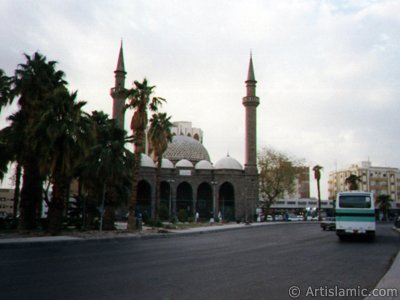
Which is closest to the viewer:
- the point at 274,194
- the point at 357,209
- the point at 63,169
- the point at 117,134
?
the point at 357,209

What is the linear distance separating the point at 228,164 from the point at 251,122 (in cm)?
805

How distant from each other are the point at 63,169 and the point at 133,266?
14384 mm

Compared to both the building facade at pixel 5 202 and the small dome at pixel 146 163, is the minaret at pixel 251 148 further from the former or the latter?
the building facade at pixel 5 202

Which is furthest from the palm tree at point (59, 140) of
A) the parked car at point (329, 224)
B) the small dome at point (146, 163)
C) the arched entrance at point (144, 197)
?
the small dome at point (146, 163)

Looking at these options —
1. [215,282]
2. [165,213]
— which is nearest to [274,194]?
[165,213]

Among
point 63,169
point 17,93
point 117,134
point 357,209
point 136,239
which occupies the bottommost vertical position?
point 136,239

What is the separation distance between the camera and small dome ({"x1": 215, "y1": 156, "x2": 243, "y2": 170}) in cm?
6822

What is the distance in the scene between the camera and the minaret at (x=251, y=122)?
64.9m

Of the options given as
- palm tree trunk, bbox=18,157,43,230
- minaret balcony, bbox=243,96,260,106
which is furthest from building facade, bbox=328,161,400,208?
palm tree trunk, bbox=18,157,43,230

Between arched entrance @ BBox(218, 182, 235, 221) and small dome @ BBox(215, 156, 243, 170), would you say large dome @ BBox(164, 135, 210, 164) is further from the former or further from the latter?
arched entrance @ BBox(218, 182, 235, 221)

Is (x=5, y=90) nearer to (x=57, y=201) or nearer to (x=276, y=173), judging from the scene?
(x=57, y=201)

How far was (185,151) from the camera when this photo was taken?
77688mm

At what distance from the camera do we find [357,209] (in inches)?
863

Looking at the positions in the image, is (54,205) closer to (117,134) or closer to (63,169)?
(63,169)
